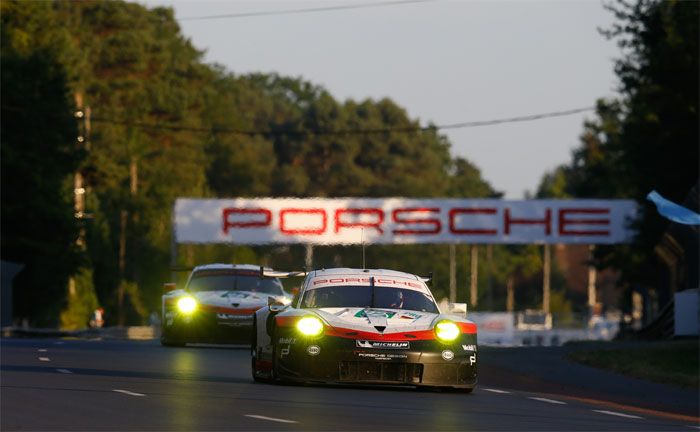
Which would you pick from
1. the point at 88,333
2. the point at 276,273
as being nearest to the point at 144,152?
the point at 88,333

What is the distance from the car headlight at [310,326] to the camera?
66.3ft

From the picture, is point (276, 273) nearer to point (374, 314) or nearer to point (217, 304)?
point (374, 314)

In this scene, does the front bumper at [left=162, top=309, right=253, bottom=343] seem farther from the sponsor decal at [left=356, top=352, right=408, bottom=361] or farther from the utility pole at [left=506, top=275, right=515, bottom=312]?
the utility pole at [left=506, top=275, right=515, bottom=312]

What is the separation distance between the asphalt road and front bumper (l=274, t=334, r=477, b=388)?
0.18 metres

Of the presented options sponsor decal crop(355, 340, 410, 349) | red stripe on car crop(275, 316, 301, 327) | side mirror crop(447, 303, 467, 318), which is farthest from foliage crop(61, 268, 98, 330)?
sponsor decal crop(355, 340, 410, 349)

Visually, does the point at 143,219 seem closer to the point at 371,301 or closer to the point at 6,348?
the point at 6,348

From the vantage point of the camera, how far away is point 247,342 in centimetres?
3181

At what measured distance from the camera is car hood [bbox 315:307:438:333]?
66.1 ft

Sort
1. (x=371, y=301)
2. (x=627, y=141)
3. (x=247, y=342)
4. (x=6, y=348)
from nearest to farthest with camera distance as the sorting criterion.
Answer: (x=371, y=301)
(x=6, y=348)
(x=247, y=342)
(x=627, y=141)

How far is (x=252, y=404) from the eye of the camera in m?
18.1

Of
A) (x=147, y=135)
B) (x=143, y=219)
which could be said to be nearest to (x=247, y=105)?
(x=147, y=135)

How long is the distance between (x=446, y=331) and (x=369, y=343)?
0.90 metres

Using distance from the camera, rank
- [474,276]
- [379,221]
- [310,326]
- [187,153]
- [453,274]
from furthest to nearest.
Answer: [474,276] < [453,274] < [187,153] < [379,221] < [310,326]

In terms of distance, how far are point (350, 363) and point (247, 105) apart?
15125 centimetres
